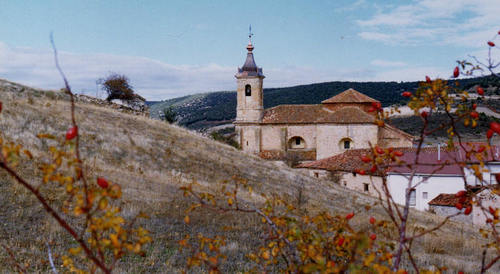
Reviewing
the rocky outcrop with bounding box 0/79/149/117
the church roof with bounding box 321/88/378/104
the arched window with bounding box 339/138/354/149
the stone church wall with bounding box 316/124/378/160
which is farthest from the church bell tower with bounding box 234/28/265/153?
the rocky outcrop with bounding box 0/79/149/117

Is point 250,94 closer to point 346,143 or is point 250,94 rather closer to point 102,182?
point 346,143

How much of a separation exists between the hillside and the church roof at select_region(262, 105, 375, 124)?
13.1 metres

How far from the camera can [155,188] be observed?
420 inches

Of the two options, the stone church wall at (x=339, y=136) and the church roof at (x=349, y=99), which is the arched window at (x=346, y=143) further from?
the church roof at (x=349, y=99)

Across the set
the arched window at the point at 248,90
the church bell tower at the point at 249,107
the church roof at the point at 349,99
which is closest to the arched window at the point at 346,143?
the church roof at the point at 349,99

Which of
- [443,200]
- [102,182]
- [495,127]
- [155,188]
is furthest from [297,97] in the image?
[102,182]

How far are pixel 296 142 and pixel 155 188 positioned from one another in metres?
26.1

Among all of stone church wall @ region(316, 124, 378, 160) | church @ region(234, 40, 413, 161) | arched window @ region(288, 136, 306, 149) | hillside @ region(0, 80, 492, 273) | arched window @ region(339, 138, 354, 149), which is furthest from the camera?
arched window @ region(288, 136, 306, 149)

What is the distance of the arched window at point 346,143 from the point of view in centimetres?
3312

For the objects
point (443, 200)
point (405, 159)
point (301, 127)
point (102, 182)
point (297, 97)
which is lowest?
point (443, 200)

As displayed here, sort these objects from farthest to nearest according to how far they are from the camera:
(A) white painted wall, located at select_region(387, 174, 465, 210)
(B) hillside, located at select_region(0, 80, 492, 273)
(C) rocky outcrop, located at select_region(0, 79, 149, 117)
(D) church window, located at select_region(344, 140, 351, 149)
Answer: (D) church window, located at select_region(344, 140, 351, 149), (A) white painted wall, located at select_region(387, 174, 465, 210), (C) rocky outcrop, located at select_region(0, 79, 149, 117), (B) hillside, located at select_region(0, 80, 492, 273)

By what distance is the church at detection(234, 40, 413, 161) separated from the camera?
32.6m

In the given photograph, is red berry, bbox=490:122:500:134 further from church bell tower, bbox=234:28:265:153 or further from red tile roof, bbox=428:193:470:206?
church bell tower, bbox=234:28:265:153

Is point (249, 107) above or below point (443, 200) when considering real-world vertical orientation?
above
